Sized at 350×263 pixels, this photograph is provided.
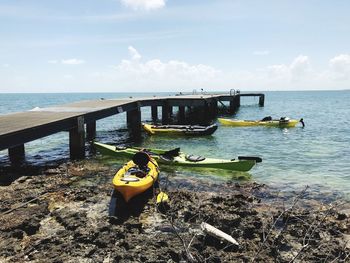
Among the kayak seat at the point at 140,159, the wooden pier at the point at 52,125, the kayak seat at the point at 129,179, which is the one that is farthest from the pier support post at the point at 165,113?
the kayak seat at the point at 129,179

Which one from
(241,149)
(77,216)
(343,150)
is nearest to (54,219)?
(77,216)

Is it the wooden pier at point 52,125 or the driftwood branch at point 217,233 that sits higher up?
the wooden pier at point 52,125

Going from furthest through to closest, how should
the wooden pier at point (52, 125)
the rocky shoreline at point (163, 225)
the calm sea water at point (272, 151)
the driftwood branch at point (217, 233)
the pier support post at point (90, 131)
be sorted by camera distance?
the pier support post at point (90, 131)
the calm sea water at point (272, 151)
the wooden pier at point (52, 125)
the driftwood branch at point (217, 233)
the rocky shoreline at point (163, 225)

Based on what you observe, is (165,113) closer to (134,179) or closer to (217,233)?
(134,179)

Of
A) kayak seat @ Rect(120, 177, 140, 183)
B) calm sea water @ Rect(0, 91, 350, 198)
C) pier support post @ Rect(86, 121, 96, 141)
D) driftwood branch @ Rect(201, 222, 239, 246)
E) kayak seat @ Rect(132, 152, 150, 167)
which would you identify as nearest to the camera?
driftwood branch @ Rect(201, 222, 239, 246)

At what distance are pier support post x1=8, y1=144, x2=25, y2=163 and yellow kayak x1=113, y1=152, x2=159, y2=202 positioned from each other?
8.33 m

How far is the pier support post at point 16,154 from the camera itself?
17.5m

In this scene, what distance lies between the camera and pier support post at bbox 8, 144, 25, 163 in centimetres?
1755

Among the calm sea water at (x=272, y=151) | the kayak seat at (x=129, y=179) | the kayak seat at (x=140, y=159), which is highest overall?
the kayak seat at (x=140, y=159)

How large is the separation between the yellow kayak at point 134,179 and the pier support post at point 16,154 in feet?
27.3

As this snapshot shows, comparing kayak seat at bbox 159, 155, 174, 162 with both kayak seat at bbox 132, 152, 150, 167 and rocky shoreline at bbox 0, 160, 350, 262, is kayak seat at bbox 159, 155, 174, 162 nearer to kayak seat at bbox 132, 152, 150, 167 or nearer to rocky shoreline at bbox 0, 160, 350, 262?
rocky shoreline at bbox 0, 160, 350, 262

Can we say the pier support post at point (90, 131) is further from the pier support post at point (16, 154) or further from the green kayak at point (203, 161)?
the green kayak at point (203, 161)

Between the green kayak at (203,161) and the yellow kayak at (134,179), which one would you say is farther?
the green kayak at (203,161)

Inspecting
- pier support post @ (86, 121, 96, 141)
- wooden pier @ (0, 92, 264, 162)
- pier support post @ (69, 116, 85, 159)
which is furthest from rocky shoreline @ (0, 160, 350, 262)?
pier support post @ (86, 121, 96, 141)
